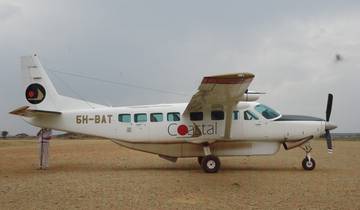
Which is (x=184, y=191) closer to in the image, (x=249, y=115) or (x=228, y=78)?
(x=228, y=78)

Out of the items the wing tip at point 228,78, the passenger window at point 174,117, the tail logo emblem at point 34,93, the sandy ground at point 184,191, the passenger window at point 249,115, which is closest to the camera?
the sandy ground at point 184,191

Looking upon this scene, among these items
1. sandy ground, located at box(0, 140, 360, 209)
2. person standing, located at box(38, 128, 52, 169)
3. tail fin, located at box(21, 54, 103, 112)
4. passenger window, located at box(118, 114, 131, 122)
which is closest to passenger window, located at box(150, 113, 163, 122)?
passenger window, located at box(118, 114, 131, 122)

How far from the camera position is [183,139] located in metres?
16.8

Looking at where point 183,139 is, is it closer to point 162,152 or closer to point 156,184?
point 162,152

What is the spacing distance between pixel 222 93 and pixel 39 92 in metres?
7.79

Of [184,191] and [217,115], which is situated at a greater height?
[217,115]

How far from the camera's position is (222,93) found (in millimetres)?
14812

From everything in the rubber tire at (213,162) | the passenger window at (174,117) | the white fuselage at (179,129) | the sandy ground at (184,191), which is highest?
the passenger window at (174,117)

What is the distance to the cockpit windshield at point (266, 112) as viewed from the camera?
16859mm

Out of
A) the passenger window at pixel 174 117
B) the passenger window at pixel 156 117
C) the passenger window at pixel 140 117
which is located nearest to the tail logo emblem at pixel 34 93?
the passenger window at pixel 140 117

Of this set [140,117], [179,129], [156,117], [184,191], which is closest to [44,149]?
[140,117]

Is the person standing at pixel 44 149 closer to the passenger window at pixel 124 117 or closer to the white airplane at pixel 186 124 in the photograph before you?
the white airplane at pixel 186 124

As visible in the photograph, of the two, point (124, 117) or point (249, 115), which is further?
point (124, 117)

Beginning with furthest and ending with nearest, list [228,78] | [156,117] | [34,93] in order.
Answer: [34,93], [156,117], [228,78]
